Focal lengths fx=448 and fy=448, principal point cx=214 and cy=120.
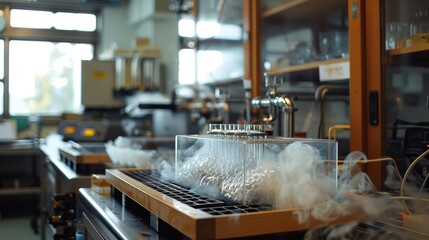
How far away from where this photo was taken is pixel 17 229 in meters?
3.87

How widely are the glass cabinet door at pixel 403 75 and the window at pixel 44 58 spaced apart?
419 centimetres

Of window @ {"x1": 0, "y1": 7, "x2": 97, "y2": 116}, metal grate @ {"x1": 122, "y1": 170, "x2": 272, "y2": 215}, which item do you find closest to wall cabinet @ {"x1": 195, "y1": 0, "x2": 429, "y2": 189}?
metal grate @ {"x1": 122, "y1": 170, "x2": 272, "y2": 215}

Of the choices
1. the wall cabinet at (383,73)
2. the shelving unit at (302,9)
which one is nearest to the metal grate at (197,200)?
the wall cabinet at (383,73)

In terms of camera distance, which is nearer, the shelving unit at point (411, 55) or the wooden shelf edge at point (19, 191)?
the shelving unit at point (411, 55)

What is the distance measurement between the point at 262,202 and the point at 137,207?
36cm

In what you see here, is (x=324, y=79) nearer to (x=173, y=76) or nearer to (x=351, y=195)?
(x=351, y=195)

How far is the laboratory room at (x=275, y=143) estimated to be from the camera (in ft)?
2.74

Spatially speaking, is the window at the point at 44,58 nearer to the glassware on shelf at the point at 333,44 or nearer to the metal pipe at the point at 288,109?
the glassware on shelf at the point at 333,44

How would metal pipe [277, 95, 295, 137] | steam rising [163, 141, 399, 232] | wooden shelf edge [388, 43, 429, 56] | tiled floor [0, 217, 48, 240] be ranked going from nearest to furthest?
steam rising [163, 141, 399, 232]
wooden shelf edge [388, 43, 429, 56]
metal pipe [277, 95, 295, 137]
tiled floor [0, 217, 48, 240]

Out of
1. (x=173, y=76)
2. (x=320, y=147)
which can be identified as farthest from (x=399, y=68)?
(x=173, y=76)

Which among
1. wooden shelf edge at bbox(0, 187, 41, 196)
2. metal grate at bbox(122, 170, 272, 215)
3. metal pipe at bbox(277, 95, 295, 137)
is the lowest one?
wooden shelf edge at bbox(0, 187, 41, 196)

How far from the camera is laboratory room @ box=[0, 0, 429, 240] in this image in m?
0.84

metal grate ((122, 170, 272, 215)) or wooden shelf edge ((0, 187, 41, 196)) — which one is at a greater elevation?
metal grate ((122, 170, 272, 215))

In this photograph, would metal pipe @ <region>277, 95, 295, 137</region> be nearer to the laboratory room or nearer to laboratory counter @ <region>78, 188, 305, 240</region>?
the laboratory room
